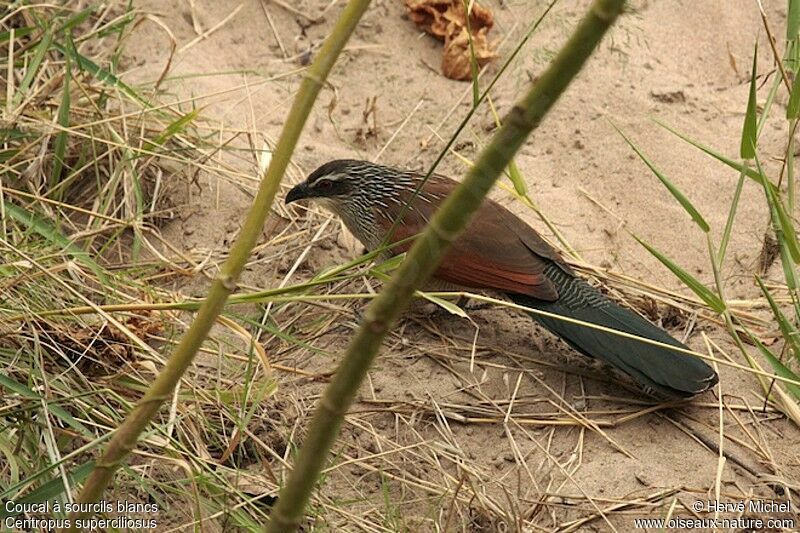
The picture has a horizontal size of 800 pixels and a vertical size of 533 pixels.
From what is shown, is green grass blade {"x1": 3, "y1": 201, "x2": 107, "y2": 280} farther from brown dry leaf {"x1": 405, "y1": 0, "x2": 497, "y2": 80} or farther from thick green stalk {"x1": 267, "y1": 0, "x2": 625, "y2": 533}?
brown dry leaf {"x1": 405, "y1": 0, "x2": 497, "y2": 80}

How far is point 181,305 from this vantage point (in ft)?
7.82

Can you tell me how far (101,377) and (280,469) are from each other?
581 millimetres

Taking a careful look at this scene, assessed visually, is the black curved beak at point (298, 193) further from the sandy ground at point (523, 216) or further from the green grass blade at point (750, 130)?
the green grass blade at point (750, 130)

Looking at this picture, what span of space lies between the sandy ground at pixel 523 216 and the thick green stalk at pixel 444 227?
142 cm

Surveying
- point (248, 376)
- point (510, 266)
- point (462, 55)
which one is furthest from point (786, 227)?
point (462, 55)

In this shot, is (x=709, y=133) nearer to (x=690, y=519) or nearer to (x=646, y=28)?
(x=646, y=28)

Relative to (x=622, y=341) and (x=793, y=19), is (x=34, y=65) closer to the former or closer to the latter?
(x=622, y=341)

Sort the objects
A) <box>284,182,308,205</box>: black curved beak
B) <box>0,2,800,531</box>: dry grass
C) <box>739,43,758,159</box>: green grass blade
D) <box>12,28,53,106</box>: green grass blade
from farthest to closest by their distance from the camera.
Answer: <box>284,182,308,205</box>: black curved beak < <box>12,28,53,106</box>: green grass blade < <box>739,43,758,159</box>: green grass blade < <box>0,2,800,531</box>: dry grass

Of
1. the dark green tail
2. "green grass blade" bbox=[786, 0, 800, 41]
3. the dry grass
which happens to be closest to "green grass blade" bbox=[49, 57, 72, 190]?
the dry grass

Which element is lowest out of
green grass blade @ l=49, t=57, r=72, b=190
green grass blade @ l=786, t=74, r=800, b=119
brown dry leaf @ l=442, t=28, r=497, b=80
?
green grass blade @ l=49, t=57, r=72, b=190

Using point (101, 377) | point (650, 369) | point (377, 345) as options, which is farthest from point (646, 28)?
point (377, 345)

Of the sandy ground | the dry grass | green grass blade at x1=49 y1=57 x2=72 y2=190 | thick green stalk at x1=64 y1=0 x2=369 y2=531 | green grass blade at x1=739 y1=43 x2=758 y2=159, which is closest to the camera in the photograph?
thick green stalk at x1=64 y1=0 x2=369 y2=531

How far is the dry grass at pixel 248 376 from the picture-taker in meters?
2.80

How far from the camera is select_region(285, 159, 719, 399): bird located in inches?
132
